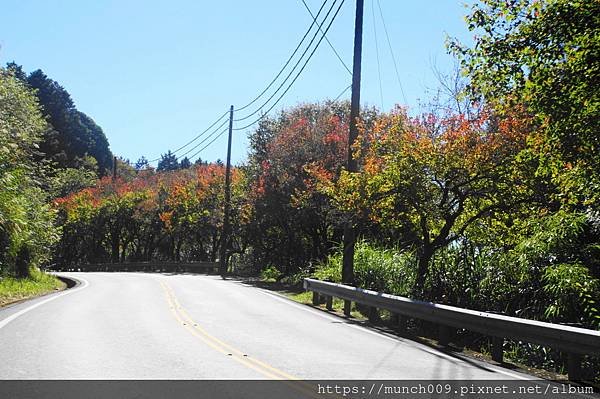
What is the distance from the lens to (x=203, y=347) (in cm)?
954

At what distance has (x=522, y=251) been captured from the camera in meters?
12.3

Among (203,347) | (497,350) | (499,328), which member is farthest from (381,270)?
(203,347)

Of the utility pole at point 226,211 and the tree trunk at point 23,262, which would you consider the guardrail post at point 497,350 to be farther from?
the utility pole at point 226,211

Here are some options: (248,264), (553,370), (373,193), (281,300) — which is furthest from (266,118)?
(553,370)

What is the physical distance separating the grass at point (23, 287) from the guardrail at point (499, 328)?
35.8 ft

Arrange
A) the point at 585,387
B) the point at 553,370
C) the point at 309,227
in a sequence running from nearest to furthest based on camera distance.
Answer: the point at 585,387 → the point at 553,370 → the point at 309,227

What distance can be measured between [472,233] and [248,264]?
31126 millimetres

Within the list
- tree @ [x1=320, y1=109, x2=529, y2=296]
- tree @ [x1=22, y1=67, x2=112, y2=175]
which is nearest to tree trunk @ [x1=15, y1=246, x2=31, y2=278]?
tree @ [x1=320, y1=109, x2=529, y2=296]

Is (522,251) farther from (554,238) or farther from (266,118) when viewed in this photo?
(266,118)

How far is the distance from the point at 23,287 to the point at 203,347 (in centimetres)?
1487

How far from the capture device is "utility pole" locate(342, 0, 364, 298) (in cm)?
1791

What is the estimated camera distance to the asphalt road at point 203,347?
771cm

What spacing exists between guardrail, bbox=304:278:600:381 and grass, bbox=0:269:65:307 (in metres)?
10.9

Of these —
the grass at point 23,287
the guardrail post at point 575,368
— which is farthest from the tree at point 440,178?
the grass at point 23,287
